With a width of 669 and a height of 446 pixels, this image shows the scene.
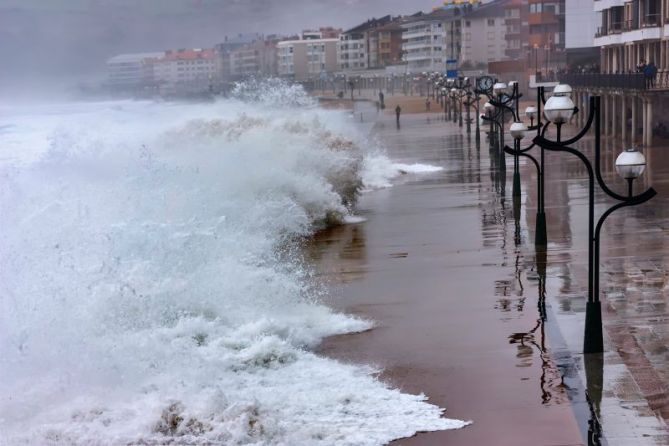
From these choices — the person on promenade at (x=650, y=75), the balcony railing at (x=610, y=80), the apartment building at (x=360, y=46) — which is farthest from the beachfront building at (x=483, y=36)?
the person on promenade at (x=650, y=75)

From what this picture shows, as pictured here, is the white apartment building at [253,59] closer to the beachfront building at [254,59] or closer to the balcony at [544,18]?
the beachfront building at [254,59]

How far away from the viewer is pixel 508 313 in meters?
13.6

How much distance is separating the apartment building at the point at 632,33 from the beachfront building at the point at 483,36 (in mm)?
78180

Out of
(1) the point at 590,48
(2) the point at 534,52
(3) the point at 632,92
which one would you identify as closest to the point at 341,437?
(3) the point at 632,92

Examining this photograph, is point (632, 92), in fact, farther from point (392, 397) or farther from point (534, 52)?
point (534, 52)

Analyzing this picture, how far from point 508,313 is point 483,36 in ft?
434

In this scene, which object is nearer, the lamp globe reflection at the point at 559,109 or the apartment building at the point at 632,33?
the lamp globe reflection at the point at 559,109

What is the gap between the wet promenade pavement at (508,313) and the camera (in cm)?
945

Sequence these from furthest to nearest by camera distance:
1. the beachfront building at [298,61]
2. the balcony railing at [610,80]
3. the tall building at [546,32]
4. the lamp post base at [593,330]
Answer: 1. the beachfront building at [298,61]
2. the tall building at [546,32]
3. the balcony railing at [610,80]
4. the lamp post base at [593,330]

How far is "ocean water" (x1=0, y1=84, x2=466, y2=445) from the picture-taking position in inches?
373

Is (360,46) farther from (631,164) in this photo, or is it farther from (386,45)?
(631,164)

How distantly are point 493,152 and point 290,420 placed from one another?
2814 cm

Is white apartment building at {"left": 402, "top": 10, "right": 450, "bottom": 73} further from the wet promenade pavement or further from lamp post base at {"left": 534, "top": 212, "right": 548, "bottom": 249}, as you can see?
lamp post base at {"left": 534, "top": 212, "right": 548, "bottom": 249}

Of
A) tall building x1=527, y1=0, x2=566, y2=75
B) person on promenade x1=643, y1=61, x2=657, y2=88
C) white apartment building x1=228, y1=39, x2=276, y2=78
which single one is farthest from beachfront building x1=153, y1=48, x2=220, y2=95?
person on promenade x1=643, y1=61, x2=657, y2=88
